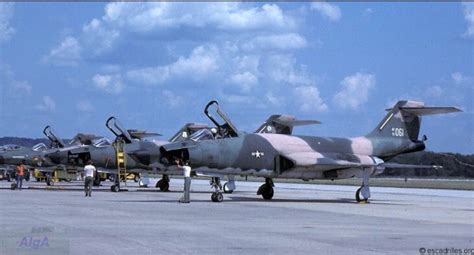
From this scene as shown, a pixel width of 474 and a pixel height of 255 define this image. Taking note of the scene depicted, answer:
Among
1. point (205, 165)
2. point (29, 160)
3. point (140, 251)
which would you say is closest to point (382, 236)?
point (140, 251)

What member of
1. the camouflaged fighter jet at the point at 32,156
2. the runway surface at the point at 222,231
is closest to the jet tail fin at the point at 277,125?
the camouflaged fighter jet at the point at 32,156

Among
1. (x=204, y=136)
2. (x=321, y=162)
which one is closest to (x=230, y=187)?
(x=321, y=162)

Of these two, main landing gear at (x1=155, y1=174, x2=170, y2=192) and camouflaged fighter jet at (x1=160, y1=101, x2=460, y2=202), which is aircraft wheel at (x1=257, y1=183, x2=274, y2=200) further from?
main landing gear at (x1=155, y1=174, x2=170, y2=192)

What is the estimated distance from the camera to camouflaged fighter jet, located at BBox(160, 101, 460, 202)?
25.5 meters

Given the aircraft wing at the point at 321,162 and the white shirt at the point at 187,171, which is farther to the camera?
the aircraft wing at the point at 321,162

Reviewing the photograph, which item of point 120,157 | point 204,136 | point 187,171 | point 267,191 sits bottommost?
point 267,191

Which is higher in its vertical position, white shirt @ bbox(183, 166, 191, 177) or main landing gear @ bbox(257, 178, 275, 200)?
white shirt @ bbox(183, 166, 191, 177)

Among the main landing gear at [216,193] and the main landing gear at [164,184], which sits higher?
the main landing gear at [164,184]

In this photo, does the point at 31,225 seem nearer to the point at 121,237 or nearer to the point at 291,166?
the point at 121,237

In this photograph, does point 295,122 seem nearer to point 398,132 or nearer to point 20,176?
point 398,132

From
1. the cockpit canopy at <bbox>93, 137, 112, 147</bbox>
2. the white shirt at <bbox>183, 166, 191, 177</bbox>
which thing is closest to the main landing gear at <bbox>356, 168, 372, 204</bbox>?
the white shirt at <bbox>183, 166, 191, 177</bbox>

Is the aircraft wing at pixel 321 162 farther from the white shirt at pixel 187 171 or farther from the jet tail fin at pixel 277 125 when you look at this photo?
the jet tail fin at pixel 277 125

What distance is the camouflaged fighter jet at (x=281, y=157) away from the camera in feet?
83.7

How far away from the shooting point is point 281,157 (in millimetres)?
26453
